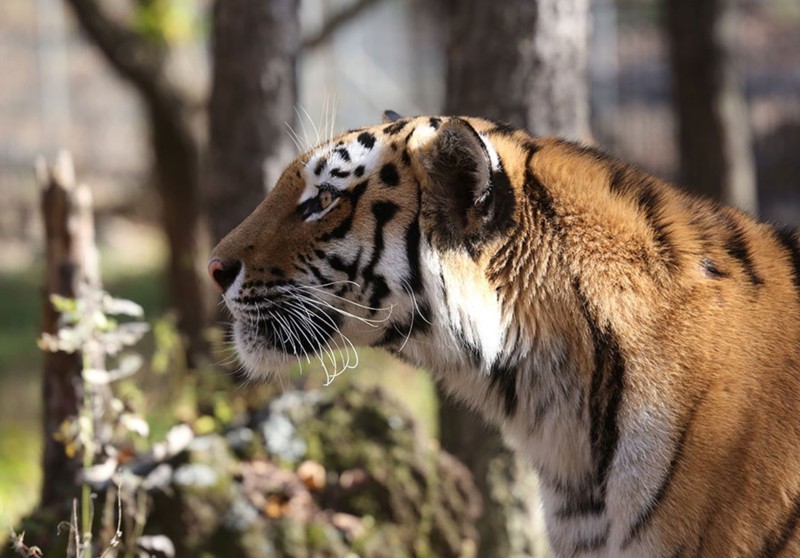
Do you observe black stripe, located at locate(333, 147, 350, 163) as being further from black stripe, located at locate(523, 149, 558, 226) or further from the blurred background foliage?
the blurred background foliage

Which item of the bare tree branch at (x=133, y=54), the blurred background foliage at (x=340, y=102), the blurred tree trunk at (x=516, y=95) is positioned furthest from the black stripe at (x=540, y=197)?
the blurred background foliage at (x=340, y=102)

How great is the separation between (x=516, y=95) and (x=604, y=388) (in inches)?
86.9

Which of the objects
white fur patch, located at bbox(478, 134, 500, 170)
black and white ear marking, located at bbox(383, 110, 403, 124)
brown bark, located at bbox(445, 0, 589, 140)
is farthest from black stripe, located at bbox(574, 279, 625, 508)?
brown bark, located at bbox(445, 0, 589, 140)

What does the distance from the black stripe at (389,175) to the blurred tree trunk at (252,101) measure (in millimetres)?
2603

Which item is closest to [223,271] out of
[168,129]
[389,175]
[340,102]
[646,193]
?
[389,175]

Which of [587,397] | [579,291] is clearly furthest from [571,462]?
[579,291]

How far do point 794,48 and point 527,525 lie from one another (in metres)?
14.2

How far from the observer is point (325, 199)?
3045 mm

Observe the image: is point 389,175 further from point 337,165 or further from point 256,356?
point 256,356

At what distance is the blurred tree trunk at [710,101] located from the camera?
9.36 metres

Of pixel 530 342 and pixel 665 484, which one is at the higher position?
pixel 530 342

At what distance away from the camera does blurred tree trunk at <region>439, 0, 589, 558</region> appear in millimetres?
4719

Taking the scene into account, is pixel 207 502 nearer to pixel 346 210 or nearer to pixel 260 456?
pixel 260 456

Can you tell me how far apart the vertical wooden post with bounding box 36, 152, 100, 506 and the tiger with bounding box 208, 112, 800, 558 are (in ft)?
4.42
